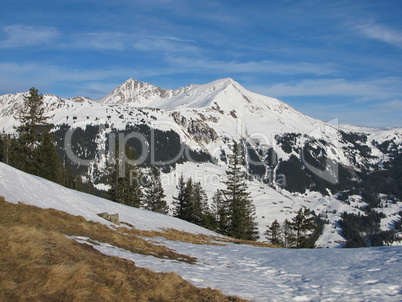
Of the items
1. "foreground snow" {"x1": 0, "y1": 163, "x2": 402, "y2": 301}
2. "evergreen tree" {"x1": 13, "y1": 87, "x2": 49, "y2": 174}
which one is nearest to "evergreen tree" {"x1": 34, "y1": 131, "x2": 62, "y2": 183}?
"evergreen tree" {"x1": 13, "y1": 87, "x2": 49, "y2": 174}

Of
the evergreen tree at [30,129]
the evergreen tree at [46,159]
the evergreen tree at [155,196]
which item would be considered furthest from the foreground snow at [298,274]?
the evergreen tree at [155,196]

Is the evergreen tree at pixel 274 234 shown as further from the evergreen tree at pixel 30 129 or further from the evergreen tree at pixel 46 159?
the evergreen tree at pixel 30 129

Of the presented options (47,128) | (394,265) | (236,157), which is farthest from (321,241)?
(394,265)

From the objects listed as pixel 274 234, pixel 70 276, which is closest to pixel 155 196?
pixel 274 234

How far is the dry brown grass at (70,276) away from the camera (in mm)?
6984

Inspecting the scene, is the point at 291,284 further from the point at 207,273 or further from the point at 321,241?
the point at 321,241

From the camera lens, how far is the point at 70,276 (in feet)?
25.4

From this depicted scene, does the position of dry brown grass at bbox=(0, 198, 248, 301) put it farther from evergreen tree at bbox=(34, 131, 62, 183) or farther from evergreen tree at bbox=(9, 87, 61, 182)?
evergreen tree at bbox=(34, 131, 62, 183)

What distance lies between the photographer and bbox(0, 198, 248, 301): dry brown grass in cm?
698

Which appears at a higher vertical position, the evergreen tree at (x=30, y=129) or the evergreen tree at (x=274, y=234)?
the evergreen tree at (x=30, y=129)

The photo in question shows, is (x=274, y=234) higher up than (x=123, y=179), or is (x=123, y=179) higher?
(x=123, y=179)

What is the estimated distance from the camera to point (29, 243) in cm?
912

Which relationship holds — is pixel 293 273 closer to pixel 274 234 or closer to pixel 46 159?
pixel 46 159

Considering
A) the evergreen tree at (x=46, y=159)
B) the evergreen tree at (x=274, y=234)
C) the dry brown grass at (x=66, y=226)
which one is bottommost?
the evergreen tree at (x=274, y=234)
